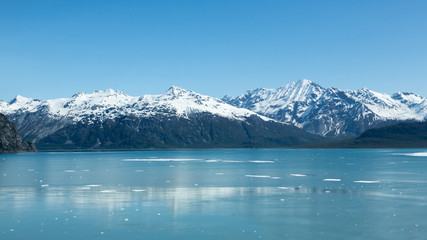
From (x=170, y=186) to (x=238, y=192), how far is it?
1083cm

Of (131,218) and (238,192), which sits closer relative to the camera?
(131,218)

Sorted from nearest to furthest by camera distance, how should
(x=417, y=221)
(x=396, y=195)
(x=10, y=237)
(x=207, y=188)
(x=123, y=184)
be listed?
(x=10, y=237)
(x=417, y=221)
(x=396, y=195)
(x=207, y=188)
(x=123, y=184)

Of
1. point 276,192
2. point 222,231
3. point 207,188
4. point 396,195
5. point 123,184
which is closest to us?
point 222,231

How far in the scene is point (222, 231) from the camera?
31031 millimetres

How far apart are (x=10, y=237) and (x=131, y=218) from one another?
354 inches

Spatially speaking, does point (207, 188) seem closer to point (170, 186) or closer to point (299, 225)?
point (170, 186)

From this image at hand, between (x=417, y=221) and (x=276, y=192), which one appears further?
(x=276, y=192)

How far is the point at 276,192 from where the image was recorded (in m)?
52.1

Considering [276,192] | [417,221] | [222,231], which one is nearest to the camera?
[222,231]

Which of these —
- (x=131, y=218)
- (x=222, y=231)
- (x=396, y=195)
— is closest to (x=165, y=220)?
(x=131, y=218)

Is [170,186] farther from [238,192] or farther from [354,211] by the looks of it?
[354,211]

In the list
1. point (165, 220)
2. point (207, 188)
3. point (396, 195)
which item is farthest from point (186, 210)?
point (396, 195)

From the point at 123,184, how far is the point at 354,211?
110 feet

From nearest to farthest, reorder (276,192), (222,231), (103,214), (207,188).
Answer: (222,231)
(103,214)
(276,192)
(207,188)
